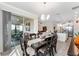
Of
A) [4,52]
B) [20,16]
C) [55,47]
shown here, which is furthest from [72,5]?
[4,52]

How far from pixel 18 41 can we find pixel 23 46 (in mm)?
129

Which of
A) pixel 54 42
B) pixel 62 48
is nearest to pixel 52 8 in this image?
pixel 54 42

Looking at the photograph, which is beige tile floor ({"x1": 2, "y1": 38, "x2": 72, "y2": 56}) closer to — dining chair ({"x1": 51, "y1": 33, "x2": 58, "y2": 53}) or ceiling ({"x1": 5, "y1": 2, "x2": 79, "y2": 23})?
dining chair ({"x1": 51, "y1": 33, "x2": 58, "y2": 53})

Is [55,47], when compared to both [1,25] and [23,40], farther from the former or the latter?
[1,25]

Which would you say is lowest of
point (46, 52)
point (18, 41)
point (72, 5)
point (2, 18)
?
point (46, 52)

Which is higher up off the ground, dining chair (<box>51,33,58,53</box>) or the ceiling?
the ceiling

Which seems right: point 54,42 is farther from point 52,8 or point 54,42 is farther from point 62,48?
point 52,8

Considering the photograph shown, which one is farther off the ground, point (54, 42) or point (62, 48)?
point (54, 42)

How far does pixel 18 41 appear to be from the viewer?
6.30 feet

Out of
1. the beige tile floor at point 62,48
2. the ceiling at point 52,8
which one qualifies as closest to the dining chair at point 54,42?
the beige tile floor at point 62,48

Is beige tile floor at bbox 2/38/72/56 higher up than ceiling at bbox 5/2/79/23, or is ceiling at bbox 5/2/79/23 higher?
ceiling at bbox 5/2/79/23

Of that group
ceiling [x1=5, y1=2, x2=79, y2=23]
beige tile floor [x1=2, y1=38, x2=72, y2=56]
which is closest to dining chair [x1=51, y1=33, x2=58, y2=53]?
beige tile floor [x1=2, y1=38, x2=72, y2=56]

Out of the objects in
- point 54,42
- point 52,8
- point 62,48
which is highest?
point 52,8

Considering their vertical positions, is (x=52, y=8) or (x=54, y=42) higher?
(x=52, y=8)
